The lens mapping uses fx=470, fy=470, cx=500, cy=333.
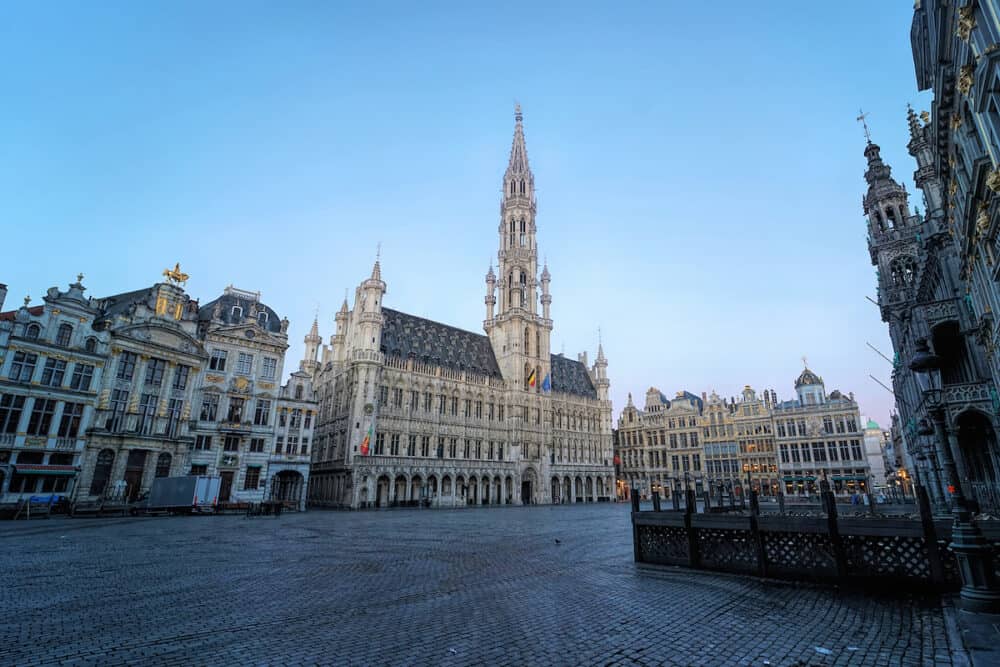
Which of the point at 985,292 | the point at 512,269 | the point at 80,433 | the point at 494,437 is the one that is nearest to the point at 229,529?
the point at 80,433

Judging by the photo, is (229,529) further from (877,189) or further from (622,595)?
(877,189)

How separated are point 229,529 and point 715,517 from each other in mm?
21911

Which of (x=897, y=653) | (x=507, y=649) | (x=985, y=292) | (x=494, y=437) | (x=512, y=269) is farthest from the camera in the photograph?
(x=512, y=269)

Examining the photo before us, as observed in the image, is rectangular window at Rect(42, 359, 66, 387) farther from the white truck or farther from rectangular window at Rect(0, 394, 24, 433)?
the white truck

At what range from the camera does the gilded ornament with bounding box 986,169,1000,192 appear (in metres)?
10.7

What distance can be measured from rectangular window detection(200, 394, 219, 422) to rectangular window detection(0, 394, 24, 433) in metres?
11.1

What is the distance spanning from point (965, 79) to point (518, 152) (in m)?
77.9

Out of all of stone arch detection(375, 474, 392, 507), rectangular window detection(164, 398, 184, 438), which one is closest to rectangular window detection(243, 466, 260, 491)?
rectangular window detection(164, 398, 184, 438)

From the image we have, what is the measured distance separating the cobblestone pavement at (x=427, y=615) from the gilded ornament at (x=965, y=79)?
1226 cm

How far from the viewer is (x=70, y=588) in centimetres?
921

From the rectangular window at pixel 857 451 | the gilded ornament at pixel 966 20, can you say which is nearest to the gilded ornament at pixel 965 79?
the gilded ornament at pixel 966 20

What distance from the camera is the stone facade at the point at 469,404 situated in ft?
169

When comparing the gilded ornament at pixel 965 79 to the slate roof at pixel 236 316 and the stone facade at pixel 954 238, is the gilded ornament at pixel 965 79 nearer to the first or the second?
the stone facade at pixel 954 238

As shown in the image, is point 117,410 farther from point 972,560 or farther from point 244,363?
point 972,560
